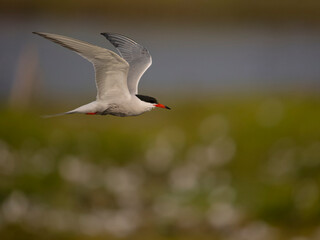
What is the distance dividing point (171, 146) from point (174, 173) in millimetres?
193

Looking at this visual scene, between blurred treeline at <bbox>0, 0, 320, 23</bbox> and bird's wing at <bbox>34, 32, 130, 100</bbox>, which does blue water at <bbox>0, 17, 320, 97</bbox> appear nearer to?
blurred treeline at <bbox>0, 0, 320, 23</bbox>

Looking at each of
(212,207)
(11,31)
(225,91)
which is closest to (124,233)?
(212,207)

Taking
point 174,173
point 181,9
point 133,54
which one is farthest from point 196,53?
point 133,54

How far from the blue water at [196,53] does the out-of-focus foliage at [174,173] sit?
0.29m

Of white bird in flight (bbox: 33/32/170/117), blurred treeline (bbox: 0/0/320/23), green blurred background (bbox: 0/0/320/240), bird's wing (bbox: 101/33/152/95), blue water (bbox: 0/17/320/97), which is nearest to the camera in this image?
white bird in flight (bbox: 33/32/170/117)

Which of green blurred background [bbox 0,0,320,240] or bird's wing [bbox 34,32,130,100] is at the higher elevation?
bird's wing [bbox 34,32,130,100]

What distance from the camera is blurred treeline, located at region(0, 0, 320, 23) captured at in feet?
9.62

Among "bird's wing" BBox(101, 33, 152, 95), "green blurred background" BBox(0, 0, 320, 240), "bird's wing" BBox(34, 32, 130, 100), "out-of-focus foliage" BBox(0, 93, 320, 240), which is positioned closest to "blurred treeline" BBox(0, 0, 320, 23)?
"green blurred background" BBox(0, 0, 320, 240)

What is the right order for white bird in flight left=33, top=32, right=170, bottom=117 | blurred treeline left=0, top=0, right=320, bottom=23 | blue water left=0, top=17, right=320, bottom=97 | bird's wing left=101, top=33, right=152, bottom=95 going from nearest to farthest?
white bird in flight left=33, top=32, right=170, bottom=117
bird's wing left=101, top=33, right=152, bottom=95
blue water left=0, top=17, right=320, bottom=97
blurred treeline left=0, top=0, right=320, bottom=23

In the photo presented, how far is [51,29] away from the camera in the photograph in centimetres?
345

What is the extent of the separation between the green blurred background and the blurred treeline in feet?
0.04

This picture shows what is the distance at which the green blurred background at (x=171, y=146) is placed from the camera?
120 inches

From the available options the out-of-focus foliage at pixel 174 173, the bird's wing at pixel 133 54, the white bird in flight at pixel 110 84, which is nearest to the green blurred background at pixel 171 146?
the out-of-focus foliage at pixel 174 173

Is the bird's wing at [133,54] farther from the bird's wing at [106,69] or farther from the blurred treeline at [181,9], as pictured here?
the blurred treeline at [181,9]
